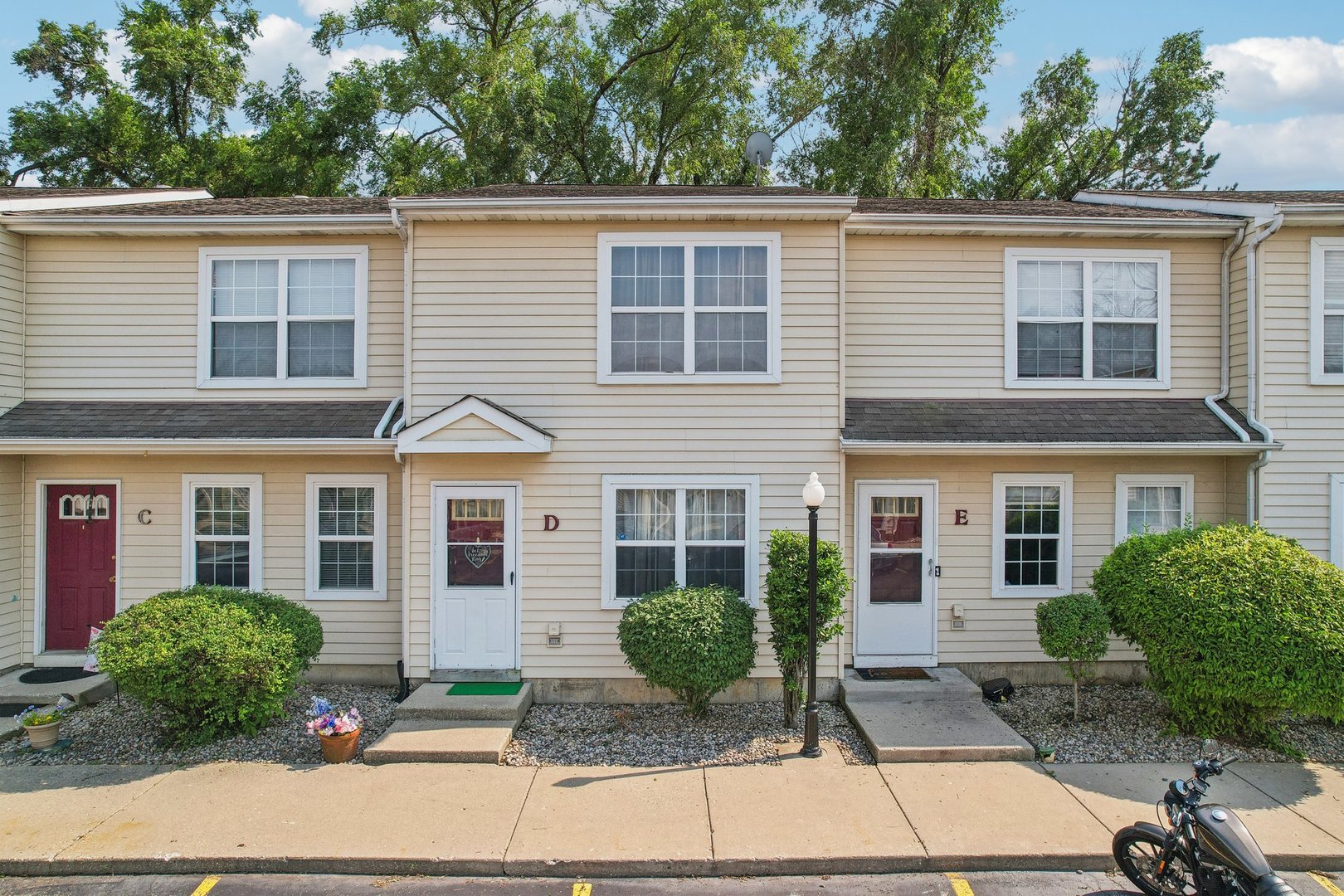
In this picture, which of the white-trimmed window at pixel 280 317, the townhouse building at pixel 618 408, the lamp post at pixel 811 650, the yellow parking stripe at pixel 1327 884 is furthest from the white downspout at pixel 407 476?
the yellow parking stripe at pixel 1327 884

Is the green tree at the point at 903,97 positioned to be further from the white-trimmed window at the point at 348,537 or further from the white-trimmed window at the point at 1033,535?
the white-trimmed window at the point at 348,537

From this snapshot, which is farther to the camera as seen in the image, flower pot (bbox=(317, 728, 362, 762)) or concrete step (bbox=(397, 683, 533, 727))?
concrete step (bbox=(397, 683, 533, 727))

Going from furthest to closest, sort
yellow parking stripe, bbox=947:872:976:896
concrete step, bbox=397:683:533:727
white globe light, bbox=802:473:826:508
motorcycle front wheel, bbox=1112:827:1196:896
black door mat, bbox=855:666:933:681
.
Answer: black door mat, bbox=855:666:933:681 → concrete step, bbox=397:683:533:727 → white globe light, bbox=802:473:826:508 → yellow parking stripe, bbox=947:872:976:896 → motorcycle front wheel, bbox=1112:827:1196:896

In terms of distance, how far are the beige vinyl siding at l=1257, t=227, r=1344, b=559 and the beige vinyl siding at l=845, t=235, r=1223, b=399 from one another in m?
0.58

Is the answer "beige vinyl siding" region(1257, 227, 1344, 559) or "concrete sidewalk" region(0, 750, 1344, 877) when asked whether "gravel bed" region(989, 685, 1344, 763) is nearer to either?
"concrete sidewalk" region(0, 750, 1344, 877)

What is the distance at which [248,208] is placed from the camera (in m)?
9.88

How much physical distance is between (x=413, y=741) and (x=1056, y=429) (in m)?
7.83

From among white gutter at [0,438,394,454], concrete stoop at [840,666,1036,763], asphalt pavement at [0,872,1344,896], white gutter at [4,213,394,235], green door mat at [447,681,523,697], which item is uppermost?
white gutter at [4,213,394,235]

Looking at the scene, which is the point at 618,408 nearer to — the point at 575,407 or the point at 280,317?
the point at 575,407

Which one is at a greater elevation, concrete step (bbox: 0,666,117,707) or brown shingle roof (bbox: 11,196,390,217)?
brown shingle roof (bbox: 11,196,390,217)

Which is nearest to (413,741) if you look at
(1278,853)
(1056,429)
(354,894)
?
(354,894)

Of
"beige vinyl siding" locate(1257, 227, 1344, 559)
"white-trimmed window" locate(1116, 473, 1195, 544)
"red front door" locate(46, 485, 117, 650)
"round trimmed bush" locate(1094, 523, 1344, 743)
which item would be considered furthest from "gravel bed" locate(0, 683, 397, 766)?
"beige vinyl siding" locate(1257, 227, 1344, 559)

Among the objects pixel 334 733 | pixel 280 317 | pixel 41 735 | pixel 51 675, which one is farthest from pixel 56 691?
pixel 280 317

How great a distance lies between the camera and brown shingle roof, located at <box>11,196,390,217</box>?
30.7 ft
